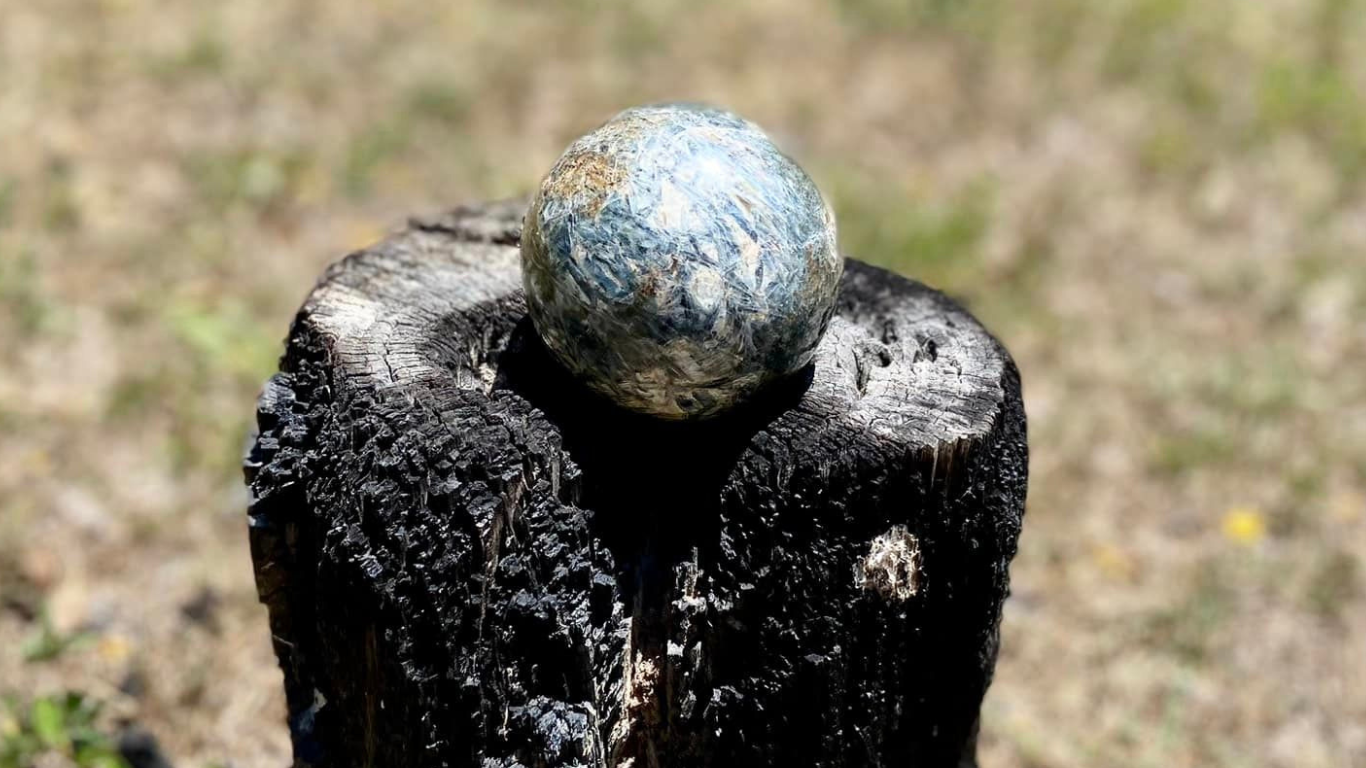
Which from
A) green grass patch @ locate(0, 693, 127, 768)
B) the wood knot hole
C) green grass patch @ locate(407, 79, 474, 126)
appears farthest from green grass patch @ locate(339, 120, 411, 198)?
the wood knot hole

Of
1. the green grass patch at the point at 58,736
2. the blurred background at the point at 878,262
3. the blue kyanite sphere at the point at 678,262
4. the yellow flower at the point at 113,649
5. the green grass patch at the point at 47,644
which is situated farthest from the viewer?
the blurred background at the point at 878,262

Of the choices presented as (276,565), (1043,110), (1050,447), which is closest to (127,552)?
(276,565)

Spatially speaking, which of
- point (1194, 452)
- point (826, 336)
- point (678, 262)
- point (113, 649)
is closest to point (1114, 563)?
point (1194, 452)

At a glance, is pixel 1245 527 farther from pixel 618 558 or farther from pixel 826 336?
pixel 618 558

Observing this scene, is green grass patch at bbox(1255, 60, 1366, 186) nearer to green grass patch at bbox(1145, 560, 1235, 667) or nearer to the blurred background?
the blurred background

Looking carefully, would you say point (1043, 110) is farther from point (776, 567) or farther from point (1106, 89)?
point (776, 567)

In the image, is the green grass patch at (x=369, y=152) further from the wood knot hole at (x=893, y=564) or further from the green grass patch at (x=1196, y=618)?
the wood knot hole at (x=893, y=564)

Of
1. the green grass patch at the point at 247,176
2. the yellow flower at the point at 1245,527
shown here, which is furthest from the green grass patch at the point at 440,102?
the yellow flower at the point at 1245,527
